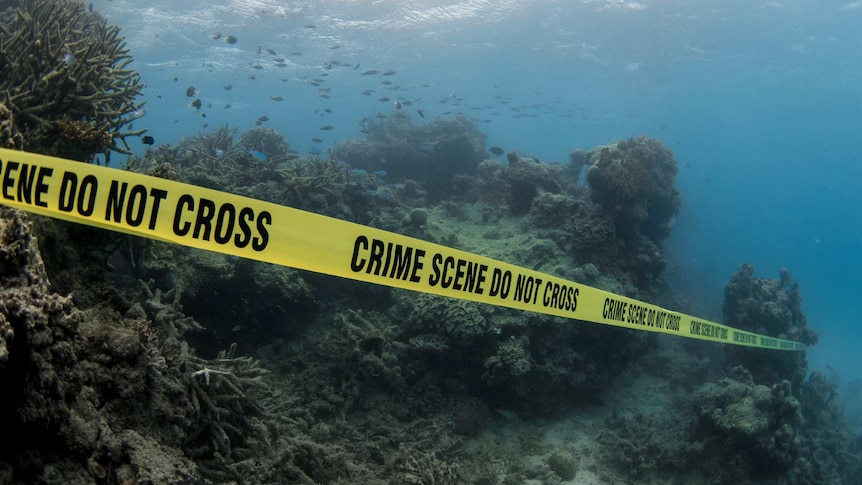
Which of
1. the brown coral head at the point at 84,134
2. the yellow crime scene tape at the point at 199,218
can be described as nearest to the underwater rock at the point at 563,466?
the yellow crime scene tape at the point at 199,218

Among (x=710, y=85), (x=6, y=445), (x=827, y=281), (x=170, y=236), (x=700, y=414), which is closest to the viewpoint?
(x=6, y=445)

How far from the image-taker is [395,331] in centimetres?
807

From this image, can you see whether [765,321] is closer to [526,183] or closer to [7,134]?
[526,183]

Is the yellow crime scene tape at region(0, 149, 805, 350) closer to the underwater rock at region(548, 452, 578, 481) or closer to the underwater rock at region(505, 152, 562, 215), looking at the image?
the underwater rock at region(548, 452, 578, 481)

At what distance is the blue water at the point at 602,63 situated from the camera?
102ft

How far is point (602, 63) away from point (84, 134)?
45.7 metres

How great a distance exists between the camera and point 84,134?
4547mm

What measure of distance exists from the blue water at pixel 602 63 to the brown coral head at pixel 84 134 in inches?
513

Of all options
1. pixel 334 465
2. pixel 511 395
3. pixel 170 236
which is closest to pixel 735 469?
pixel 511 395

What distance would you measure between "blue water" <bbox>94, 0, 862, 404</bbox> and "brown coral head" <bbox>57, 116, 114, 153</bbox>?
13029 mm

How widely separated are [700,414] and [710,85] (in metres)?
49.6

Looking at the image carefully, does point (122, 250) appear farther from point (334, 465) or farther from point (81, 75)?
point (334, 465)

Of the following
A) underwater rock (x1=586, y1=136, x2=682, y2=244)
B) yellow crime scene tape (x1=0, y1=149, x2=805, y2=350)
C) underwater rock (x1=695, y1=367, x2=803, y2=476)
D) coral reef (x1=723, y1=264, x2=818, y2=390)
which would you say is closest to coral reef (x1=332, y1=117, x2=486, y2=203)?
underwater rock (x1=586, y1=136, x2=682, y2=244)

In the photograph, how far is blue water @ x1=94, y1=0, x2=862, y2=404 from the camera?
31.1 m
